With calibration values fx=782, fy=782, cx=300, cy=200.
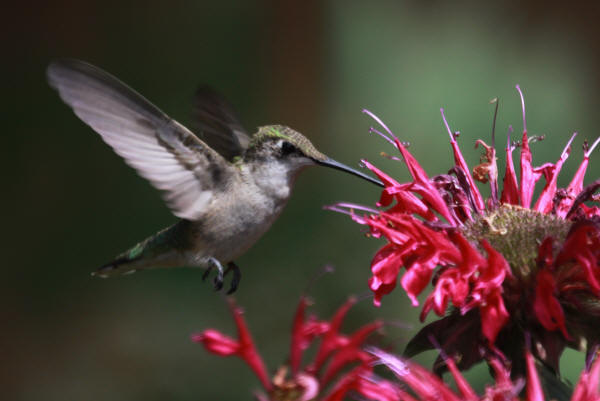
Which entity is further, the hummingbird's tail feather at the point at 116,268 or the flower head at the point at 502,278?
the hummingbird's tail feather at the point at 116,268

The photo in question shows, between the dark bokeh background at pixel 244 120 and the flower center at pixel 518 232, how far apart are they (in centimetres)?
105

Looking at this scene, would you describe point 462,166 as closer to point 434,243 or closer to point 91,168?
point 434,243

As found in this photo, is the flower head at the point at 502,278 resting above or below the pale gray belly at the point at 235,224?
above

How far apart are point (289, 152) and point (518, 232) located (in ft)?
1.48

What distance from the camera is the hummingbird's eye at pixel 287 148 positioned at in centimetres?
138

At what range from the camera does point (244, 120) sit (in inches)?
106

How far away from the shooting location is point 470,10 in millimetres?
2793

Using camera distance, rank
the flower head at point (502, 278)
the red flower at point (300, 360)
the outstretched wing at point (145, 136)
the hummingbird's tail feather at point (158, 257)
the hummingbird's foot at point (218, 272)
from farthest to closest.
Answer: the hummingbird's tail feather at point (158, 257), the hummingbird's foot at point (218, 272), the outstretched wing at point (145, 136), the flower head at point (502, 278), the red flower at point (300, 360)

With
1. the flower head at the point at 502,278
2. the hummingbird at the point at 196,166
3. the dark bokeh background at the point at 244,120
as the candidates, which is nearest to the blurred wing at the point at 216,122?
the hummingbird at the point at 196,166

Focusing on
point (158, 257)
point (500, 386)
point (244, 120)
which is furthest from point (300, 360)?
point (244, 120)

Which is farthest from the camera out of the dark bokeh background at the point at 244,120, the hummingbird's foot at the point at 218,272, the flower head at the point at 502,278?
the dark bokeh background at the point at 244,120

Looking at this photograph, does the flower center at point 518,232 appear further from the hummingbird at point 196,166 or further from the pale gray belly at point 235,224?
the pale gray belly at point 235,224

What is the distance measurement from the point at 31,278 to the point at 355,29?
4.64 feet

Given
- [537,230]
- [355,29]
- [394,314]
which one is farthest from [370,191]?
[537,230]
